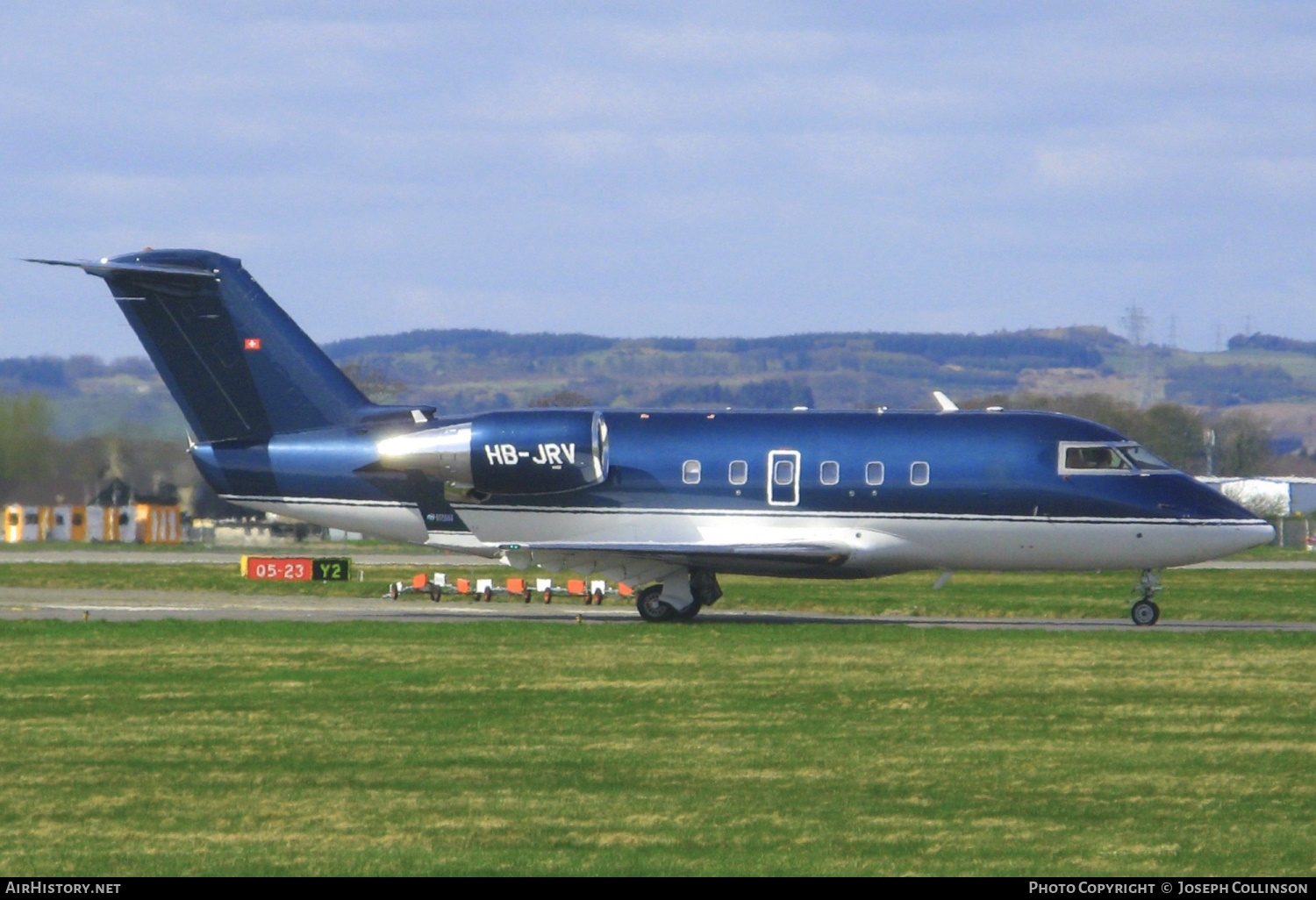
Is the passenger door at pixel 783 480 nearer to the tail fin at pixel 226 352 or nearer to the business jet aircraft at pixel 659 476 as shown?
the business jet aircraft at pixel 659 476

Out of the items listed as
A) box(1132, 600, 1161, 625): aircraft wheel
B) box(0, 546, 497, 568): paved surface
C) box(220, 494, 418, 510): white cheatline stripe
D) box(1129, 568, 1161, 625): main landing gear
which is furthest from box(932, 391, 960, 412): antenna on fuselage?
box(0, 546, 497, 568): paved surface

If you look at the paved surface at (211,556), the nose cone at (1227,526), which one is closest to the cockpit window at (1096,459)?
the nose cone at (1227,526)

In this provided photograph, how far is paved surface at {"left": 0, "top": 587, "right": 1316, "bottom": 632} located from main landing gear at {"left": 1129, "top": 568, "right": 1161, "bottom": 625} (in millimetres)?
194

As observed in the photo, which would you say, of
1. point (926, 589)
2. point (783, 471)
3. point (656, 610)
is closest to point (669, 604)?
point (656, 610)

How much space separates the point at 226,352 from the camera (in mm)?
31703

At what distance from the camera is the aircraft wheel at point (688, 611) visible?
30594 millimetres

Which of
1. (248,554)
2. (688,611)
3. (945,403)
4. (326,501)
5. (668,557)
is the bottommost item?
(248,554)

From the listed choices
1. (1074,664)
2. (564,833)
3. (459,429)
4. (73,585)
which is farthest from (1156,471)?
(73,585)

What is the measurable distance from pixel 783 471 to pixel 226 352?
34.9 feet

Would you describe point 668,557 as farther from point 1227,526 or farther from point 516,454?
point 1227,526

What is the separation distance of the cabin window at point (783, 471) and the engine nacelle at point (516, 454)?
309cm

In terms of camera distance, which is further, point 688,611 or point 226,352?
point 226,352

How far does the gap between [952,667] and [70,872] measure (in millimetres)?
13891
